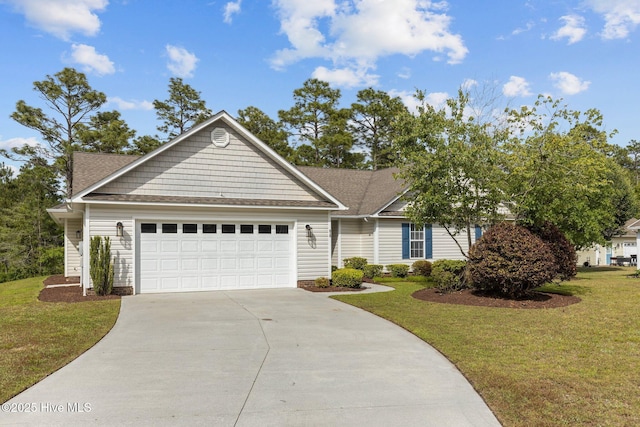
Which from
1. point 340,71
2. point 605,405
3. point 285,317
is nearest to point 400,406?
point 605,405

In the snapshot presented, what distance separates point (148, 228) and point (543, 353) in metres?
11.7

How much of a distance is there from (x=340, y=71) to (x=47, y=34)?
75.2ft

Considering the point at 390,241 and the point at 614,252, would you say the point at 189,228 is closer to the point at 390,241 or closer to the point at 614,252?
the point at 390,241

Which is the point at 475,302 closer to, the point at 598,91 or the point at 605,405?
the point at 605,405

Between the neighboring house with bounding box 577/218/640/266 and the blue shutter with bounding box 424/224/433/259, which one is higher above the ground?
the blue shutter with bounding box 424/224/433/259

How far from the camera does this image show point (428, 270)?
20.8m

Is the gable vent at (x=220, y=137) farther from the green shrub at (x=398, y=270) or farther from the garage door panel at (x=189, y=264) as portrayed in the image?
the green shrub at (x=398, y=270)

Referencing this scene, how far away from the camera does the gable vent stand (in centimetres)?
1555

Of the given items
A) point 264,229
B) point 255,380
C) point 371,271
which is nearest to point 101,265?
point 264,229

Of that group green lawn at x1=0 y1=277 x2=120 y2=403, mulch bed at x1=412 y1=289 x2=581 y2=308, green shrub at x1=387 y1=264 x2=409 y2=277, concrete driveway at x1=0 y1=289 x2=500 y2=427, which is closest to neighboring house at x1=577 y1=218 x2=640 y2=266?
green shrub at x1=387 y1=264 x2=409 y2=277

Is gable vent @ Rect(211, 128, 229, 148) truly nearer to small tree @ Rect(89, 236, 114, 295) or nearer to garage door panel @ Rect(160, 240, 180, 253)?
garage door panel @ Rect(160, 240, 180, 253)

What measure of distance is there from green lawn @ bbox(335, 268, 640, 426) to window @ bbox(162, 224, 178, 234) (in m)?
6.05

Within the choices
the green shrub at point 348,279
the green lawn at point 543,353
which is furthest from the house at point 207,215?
the green lawn at point 543,353

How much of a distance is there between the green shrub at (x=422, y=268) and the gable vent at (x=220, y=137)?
407 inches
